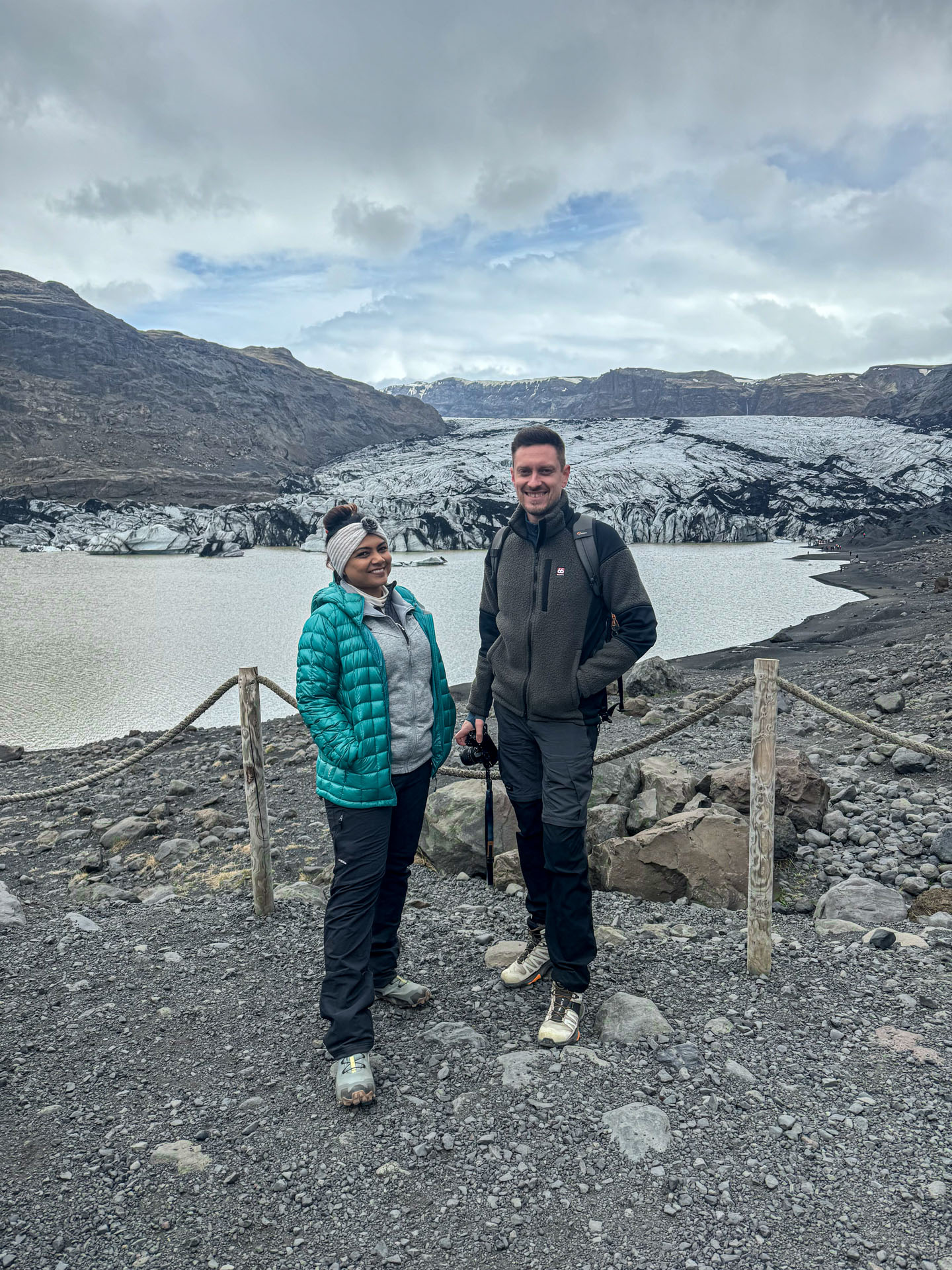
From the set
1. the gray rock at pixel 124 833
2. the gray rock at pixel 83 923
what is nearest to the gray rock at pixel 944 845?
the gray rock at pixel 83 923

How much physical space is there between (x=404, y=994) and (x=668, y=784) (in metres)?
2.41

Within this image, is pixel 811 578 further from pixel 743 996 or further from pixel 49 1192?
pixel 49 1192

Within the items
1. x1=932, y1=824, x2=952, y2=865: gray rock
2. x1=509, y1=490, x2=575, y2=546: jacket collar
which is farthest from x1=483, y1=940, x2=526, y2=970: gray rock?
x1=932, y1=824, x2=952, y2=865: gray rock

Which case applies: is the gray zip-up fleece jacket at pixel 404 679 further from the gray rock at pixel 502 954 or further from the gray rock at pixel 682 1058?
the gray rock at pixel 682 1058

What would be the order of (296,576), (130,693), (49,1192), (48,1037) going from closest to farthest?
(49,1192) < (48,1037) < (130,693) < (296,576)

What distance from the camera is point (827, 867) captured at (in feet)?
14.8

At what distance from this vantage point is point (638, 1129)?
2396mm

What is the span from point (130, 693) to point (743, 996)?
11.6 meters

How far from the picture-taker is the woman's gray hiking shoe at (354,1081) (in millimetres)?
2543

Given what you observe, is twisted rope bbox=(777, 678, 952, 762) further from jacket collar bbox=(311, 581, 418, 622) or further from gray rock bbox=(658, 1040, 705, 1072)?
jacket collar bbox=(311, 581, 418, 622)

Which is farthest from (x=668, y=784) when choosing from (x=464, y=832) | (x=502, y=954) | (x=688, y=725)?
(x=502, y=954)

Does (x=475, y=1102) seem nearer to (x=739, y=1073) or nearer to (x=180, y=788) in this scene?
(x=739, y=1073)

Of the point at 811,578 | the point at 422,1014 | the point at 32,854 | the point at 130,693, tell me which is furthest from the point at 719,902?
the point at 811,578

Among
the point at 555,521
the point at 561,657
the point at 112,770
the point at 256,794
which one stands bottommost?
the point at 256,794
